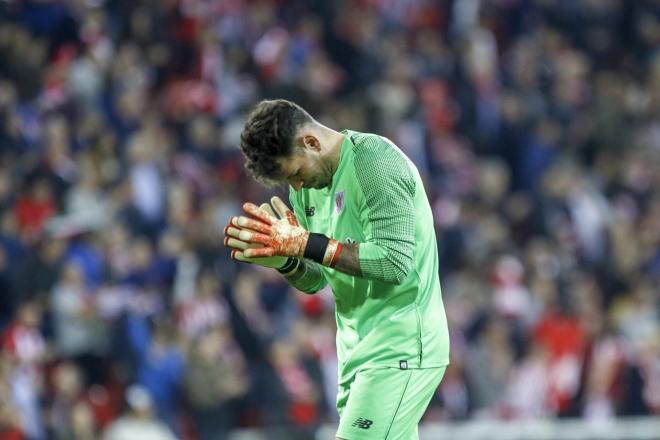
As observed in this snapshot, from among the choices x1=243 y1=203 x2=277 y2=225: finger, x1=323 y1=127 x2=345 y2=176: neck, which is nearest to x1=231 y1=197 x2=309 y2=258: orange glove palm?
x1=243 y1=203 x2=277 y2=225: finger

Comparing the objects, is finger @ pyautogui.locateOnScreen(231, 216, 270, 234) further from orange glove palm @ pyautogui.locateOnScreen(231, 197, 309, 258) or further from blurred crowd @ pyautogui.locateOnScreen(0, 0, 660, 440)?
blurred crowd @ pyautogui.locateOnScreen(0, 0, 660, 440)

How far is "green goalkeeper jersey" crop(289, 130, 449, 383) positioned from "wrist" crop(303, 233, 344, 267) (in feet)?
0.33

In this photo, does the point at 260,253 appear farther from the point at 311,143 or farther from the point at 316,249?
the point at 311,143

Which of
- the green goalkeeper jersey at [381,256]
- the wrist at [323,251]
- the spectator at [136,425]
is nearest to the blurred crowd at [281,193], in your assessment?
the spectator at [136,425]

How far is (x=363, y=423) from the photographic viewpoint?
4.90m

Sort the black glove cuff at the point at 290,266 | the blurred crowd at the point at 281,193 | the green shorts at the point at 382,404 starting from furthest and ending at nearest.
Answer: the blurred crowd at the point at 281,193 → the black glove cuff at the point at 290,266 → the green shorts at the point at 382,404

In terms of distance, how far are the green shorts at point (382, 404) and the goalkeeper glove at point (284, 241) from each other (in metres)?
0.55

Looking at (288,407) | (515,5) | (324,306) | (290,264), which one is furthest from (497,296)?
(290,264)

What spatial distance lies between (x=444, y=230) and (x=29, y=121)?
4358 mm

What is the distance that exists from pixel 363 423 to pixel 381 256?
71 centimetres

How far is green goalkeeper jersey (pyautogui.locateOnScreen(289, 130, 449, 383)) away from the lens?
469cm

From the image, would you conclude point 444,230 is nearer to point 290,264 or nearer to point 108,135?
point 108,135

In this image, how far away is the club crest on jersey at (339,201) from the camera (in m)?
4.91

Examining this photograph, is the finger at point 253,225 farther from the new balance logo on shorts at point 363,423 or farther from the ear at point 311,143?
the new balance logo on shorts at point 363,423
